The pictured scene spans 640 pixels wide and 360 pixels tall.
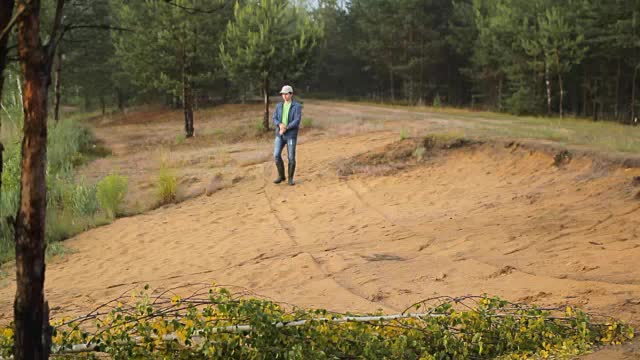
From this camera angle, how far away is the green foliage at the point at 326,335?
179 inches

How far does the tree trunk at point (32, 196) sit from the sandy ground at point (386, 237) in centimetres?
328

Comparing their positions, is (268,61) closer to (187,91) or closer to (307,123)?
(307,123)

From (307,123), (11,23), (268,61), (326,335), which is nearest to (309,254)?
(326,335)

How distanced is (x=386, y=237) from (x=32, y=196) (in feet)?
20.8

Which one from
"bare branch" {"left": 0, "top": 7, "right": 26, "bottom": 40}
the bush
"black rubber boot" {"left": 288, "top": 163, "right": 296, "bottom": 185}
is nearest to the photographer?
"bare branch" {"left": 0, "top": 7, "right": 26, "bottom": 40}

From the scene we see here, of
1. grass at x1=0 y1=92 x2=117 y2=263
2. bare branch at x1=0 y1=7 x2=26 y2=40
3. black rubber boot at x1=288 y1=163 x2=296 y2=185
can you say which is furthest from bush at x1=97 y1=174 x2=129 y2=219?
bare branch at x1=0 y1=7 x2=26 y2=40

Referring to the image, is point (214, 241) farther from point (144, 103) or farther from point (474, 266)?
point (144, 103)

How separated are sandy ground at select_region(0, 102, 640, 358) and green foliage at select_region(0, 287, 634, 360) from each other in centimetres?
49

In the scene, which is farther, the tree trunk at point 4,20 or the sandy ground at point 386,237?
the sandy ground at point 386,237

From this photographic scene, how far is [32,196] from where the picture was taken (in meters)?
4.06

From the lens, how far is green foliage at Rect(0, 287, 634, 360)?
4551mm

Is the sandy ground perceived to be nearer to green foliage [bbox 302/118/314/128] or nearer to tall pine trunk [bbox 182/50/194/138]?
green foliage [bbox 302/118/314/128]

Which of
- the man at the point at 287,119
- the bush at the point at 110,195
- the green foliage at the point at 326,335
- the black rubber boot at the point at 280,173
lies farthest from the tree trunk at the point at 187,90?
the green foliage at the point at 326,335

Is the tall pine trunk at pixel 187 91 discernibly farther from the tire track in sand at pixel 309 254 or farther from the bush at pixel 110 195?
the bush at pixel 110 195
